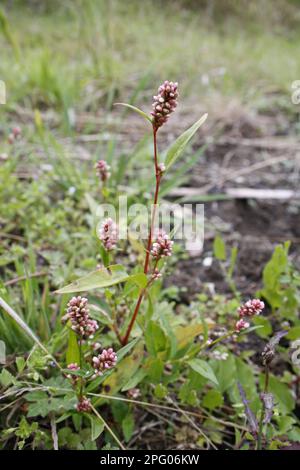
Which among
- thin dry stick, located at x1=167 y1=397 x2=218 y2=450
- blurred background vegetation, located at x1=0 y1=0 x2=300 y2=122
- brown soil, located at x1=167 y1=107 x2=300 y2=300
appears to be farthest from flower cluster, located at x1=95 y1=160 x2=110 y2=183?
blurred background vegetation, located at x1=0 y1=0 x2=300 y2=122

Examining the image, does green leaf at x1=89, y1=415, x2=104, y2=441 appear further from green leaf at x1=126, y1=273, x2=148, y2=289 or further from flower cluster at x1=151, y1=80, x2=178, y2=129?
flower cluster at x1=151, y1=80, x2=178, y2=129

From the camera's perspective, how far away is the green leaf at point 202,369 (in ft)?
3.57

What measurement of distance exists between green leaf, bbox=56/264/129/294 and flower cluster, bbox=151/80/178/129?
316mm

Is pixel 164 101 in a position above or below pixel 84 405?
above

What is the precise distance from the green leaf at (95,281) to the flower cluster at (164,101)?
0.32 m

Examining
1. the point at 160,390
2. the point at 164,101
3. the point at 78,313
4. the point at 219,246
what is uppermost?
the point at 164,101

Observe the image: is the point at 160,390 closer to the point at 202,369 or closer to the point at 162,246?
the point at 202,369

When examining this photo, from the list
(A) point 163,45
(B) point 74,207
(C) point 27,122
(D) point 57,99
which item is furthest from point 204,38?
(B) point 74,207

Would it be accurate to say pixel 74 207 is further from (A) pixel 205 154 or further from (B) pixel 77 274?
(A) pixel 205 154

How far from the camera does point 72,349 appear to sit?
1095mm

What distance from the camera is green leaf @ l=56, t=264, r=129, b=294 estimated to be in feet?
3.04

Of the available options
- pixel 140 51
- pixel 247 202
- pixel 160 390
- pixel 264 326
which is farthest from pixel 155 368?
pixel 140 51

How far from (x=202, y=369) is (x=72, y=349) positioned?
0.31 metres

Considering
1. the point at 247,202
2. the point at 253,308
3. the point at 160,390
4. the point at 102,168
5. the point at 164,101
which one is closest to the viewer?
the point at 164,101
